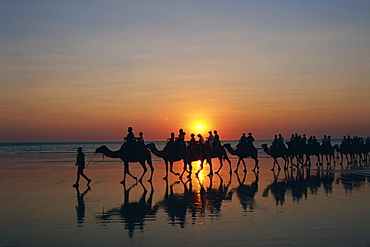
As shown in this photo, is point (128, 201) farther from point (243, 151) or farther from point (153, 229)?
point (243, 151)

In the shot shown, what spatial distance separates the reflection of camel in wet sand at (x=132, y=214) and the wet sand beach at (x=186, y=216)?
2 cm

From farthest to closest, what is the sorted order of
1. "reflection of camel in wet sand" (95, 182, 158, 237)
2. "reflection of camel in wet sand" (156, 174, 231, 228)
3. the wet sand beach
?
"reflection of camel in wet sand" (156, 174, 231, 228) < "reflection of camel in wet sand" (95, 182, 158, 237) < the wet sand beach

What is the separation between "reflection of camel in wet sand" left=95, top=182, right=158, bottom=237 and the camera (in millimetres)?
9109

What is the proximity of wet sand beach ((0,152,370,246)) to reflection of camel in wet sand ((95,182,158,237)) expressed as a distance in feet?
0.08

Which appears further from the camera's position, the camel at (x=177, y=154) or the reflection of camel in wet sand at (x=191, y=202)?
the camel at (x=177, y=154)

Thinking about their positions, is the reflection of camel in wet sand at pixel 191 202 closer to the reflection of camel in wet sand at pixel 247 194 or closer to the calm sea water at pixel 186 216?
the calm sea water at pixel 186 216

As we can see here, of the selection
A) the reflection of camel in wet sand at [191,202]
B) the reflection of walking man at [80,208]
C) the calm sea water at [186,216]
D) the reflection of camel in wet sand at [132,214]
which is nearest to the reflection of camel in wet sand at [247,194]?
the calm sea water at [186,216]

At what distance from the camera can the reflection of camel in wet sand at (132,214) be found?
9.11 metres

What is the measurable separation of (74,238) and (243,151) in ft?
57.4

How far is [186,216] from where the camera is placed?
10.0 metres

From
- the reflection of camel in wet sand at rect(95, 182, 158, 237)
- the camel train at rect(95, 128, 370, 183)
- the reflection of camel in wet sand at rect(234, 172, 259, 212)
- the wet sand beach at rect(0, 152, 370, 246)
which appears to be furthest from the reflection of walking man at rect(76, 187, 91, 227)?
the reflection of camel in wet sand at rect(234, 172, 259, 212)

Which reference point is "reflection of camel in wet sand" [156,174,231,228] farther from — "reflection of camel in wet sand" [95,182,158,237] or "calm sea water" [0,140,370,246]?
"reflection of camel in wet sand" [95,182,158,237]

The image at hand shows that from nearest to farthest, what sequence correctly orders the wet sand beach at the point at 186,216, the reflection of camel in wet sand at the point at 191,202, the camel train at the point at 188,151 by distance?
1. the wet sand beach at the point at 186,216
2. the reflection of camel in wet sand at the point at 191,202
3. the camel train at the point at 188,151

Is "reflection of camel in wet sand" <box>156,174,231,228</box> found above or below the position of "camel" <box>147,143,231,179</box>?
below
